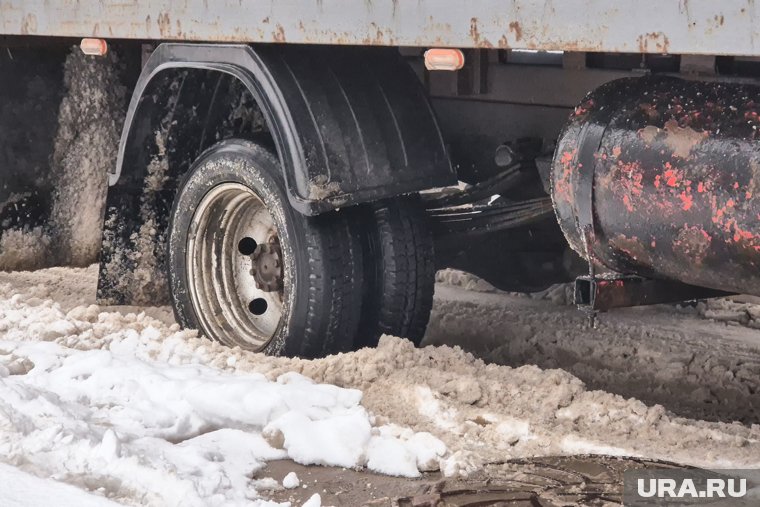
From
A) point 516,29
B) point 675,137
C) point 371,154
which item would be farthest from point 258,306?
point 675,137

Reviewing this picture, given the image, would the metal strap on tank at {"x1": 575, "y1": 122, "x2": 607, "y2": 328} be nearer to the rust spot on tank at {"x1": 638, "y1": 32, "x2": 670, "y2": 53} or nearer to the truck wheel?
the rust spot on tank at {"x1": 638, "y1": 32, "x2": 670, "y2": 53}

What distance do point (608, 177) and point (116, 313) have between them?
2.51 meters

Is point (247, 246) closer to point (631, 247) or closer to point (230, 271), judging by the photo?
point (230, 271)

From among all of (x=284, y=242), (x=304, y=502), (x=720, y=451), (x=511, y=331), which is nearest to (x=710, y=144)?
(x=720, y=451)

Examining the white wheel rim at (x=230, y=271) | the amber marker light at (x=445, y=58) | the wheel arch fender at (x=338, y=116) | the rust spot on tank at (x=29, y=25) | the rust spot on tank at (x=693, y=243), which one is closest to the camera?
the rust spot on tank at (x=693, y=243)

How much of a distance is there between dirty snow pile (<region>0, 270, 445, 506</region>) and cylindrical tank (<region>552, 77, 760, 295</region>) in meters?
0.87

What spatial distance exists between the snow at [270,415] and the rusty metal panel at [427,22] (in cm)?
121

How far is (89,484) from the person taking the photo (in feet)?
11.5

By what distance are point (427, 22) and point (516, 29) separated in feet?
1.23

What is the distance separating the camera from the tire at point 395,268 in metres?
4.79

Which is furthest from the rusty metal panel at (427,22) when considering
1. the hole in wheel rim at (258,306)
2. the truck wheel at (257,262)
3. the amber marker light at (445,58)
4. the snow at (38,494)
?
the snow at (38,494)

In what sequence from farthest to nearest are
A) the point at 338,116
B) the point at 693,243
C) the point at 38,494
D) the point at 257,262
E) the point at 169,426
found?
1. the point at 257,262
2. the point at 338,116
3. the point at 169,426
4. the point at 693,243
5. the point at 38,494

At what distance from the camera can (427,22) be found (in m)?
3.78
